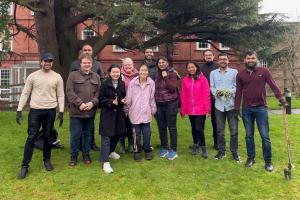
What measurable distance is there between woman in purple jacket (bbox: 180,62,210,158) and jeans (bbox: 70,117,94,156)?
6.40 feet

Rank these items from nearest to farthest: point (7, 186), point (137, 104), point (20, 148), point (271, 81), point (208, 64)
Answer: point (7, 186) → point (271, 81) → point (137, 104) → point (208, 64) → point (20, 148)

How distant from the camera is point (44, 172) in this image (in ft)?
22.9

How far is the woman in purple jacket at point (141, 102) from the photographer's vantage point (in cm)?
734

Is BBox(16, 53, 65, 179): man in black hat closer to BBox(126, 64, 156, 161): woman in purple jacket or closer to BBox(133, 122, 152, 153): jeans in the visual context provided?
BBox(126, 64, 156, 161): woman in purple jacket

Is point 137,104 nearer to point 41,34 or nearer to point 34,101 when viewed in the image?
point 34,101

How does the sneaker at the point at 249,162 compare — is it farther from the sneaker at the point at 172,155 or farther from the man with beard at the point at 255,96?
the sneaker at the point at 172,155

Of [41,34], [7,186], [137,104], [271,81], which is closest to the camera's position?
[7,186]

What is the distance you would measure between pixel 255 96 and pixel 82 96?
10.3 feet

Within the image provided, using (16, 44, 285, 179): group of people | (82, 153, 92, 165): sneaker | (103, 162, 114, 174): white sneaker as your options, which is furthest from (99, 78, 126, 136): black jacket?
(82, 153, 92, 165): sneaker

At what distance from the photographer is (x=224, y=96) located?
7.47 meters

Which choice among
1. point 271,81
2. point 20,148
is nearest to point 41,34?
point 20,148

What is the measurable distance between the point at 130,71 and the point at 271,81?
2.74 meters

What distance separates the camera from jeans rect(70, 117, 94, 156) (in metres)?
7.04

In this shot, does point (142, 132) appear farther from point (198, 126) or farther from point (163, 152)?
point (198, 126)
